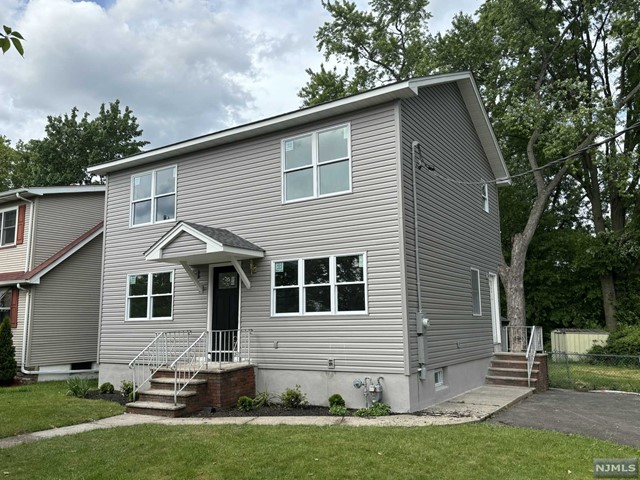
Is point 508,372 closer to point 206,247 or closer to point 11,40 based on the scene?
point 206,247

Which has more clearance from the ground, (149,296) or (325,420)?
(149,296)

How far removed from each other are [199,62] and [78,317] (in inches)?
389

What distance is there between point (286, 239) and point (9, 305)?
35.9ft

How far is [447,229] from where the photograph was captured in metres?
12.0

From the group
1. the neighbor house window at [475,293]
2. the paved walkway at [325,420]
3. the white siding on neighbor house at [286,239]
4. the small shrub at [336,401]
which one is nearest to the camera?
the paved walkway at [325,420]

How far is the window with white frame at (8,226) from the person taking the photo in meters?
17.4

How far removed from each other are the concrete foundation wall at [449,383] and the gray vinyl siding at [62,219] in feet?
43.4

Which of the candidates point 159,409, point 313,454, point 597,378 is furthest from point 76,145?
point 313,454

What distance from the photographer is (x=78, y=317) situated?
1708 cm

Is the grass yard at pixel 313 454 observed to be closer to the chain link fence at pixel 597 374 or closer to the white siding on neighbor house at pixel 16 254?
the chain link fence at pixel 597 374

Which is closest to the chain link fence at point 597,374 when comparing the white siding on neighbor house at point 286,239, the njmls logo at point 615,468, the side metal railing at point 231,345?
the white siding on neighbor house at point 286,239

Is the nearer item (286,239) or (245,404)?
(245,404)

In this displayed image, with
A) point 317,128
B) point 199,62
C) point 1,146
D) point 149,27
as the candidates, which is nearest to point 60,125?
point 1,146

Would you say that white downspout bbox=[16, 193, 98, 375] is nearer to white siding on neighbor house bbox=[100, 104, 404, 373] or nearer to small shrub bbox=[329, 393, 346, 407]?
white siding on neighbor house bbox=[100, 104, 404, 373]
